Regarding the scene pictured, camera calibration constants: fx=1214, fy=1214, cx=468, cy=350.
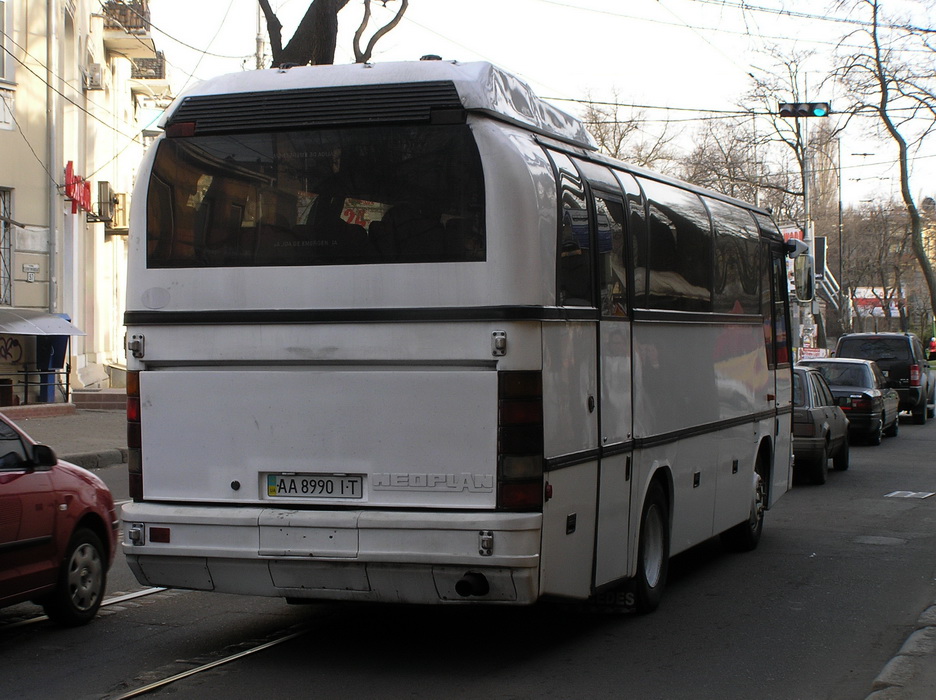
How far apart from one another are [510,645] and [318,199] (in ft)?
9.39

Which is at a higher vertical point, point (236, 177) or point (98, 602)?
point (236, 177)

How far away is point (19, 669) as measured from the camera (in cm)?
659

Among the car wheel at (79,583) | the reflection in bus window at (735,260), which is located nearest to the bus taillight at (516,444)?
the car wheel at (79,583)

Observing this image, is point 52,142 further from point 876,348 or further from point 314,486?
point 314,486

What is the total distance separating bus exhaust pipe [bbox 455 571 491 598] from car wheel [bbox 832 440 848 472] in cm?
1368

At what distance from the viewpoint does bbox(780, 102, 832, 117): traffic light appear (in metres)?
27.9

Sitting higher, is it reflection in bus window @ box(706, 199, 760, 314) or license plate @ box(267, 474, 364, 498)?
reflection in bus window @ box(706, 199, 760, 314)

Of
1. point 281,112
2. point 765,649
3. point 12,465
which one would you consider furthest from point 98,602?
point 765,649

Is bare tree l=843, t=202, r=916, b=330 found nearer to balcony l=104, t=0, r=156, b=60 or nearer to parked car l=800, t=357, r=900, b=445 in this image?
balcony l=104, t=0, r=156, b=60

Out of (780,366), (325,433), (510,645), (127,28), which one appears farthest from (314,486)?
(127,28)

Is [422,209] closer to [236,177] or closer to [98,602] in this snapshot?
[236,177]

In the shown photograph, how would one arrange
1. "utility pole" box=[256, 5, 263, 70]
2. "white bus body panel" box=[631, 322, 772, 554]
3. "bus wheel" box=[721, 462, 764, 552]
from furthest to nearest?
"utility pole" box=[256, 5, 263, 70] < "bus wheel" box=[721, 462, 764, 552] < "white bus body panel" box=[631, 322, 772, 554]

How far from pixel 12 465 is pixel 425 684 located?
286 centimetres

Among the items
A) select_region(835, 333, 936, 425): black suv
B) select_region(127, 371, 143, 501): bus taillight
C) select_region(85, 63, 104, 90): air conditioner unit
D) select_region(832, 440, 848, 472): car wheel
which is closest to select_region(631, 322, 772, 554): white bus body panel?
select_region(127, 371, 143, 501): bus taillight
